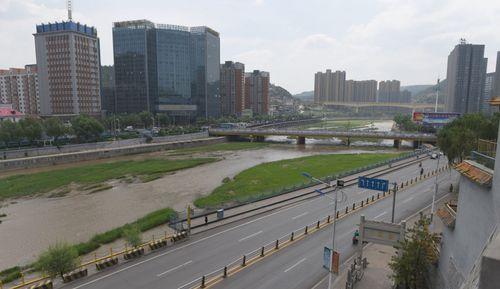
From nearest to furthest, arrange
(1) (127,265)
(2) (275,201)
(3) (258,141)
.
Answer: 1. (1) (127,265)
2. (2) (275,201)
3. (3) (258,141)

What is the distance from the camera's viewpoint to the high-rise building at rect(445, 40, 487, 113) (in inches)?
6432

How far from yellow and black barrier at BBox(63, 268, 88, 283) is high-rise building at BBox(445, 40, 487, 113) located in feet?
610

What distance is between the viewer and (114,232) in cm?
3022

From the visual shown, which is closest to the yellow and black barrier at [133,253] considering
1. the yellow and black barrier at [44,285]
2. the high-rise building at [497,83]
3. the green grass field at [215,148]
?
the yellow and black barrier at [44,285]

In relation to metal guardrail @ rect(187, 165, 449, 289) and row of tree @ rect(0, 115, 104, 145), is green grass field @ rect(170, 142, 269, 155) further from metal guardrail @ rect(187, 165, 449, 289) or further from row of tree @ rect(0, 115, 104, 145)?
metal guardrail @ rect(187, 165, 449, 289)

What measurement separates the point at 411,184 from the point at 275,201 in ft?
68.6

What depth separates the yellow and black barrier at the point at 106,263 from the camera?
22688 mm

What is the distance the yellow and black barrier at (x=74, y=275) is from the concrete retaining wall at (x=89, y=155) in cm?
5505

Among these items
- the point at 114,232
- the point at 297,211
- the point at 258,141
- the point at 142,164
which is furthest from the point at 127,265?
the point at 258,141

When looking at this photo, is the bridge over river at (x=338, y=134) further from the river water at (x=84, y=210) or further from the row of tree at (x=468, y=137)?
the row of tree at (x=468, y=137)

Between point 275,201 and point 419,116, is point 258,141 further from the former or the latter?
point 275,201

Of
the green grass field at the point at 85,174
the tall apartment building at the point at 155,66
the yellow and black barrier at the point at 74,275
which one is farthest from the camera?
the tall apartment building at the point at 155,66

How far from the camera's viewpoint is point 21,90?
147875mm

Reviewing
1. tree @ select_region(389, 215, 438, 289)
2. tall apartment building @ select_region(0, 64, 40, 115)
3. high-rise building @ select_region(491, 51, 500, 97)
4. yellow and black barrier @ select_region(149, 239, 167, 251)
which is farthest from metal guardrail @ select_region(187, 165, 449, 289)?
high-rise building @ select_region(491, 51, 500, 97)
